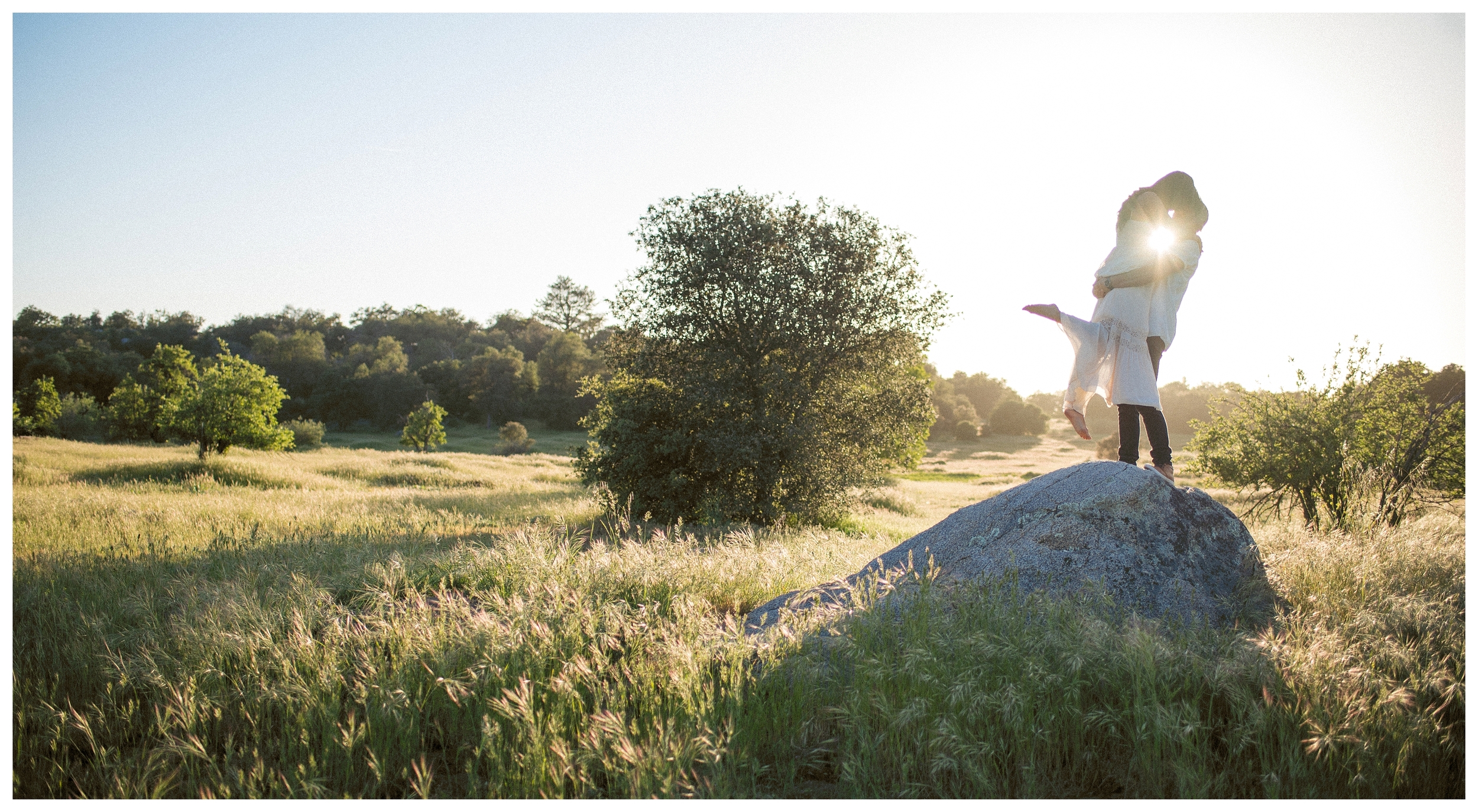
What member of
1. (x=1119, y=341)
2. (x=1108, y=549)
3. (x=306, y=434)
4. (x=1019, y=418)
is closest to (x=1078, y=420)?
(x=1119, y=341)

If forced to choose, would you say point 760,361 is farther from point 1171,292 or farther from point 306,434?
point 306,434

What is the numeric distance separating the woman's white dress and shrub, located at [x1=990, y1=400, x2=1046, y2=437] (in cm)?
4863

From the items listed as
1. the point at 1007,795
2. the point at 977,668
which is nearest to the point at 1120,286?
the point at 977,668

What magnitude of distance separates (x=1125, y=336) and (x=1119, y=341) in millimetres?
59

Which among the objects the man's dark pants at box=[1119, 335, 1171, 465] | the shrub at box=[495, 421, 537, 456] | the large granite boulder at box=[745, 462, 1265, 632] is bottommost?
the shrub at box=[495, 421, 537, 456]

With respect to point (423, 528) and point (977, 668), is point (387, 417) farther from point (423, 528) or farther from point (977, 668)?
point (977, 668)

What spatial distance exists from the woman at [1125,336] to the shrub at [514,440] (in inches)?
1913

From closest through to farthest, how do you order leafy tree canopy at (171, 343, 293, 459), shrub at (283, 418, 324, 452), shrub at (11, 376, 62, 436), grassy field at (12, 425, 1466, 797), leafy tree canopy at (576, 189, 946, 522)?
grassy field at (12, 425, 1466, 797) → leafy tree canopy at (576, 189, 946, 522) → shrub at (11, 376, 62, 436) → leafy tree canopy at (171, 343, 293, 459) → shrub at (283, 418, 324, 452)

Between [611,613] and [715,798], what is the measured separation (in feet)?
5.13

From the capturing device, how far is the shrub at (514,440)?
165 feet

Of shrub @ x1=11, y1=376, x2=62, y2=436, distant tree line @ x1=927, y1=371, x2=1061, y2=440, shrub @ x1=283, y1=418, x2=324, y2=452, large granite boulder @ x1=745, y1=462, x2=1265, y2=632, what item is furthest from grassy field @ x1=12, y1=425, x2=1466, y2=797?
distant tree line @ x1=927, y1=371, x2=1061, y2=440

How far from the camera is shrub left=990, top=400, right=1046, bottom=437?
165 feet

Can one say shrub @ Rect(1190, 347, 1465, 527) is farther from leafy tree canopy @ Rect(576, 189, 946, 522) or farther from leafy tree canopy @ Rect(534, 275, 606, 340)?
leafy tree canopy @ Rect(534, 275, 606, 340)
